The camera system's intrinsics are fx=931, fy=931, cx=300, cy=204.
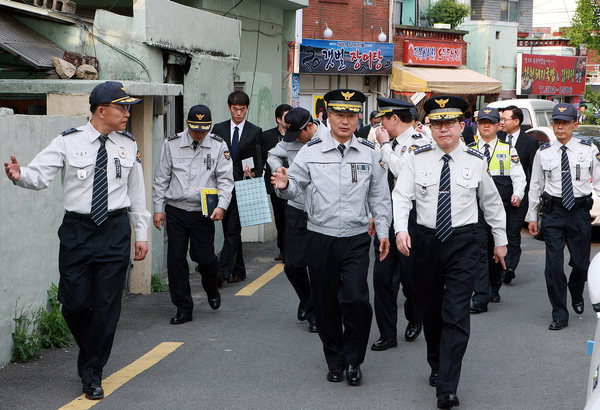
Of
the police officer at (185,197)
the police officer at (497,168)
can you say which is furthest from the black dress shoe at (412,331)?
the police officer at (185,197)

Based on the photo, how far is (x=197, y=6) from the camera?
1322 cm

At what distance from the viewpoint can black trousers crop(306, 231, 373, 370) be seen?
653cm

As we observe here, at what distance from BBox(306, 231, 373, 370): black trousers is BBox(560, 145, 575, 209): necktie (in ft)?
9.18

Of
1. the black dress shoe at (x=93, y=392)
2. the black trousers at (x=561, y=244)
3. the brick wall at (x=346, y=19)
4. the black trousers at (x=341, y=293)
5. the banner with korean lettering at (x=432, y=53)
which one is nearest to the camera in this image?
the black dress shoe at (x=93, y=392)

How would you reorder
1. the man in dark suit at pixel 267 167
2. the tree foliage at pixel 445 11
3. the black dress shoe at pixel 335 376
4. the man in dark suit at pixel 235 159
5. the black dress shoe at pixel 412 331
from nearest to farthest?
the black dress shoe at pixel 335 376 → the black dress shoe at pixel 412 331 → the man in dark suit at pixel 267 167 → the man in dark suit at pixel 235 159 → the tree foliage at pixel 445 11

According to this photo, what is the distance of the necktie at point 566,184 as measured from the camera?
8641mm

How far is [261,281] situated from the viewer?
10.9 m

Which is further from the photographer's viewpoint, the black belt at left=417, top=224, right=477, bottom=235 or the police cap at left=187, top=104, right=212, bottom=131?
the police cap at left=187, top=104, right=212, bottom=131

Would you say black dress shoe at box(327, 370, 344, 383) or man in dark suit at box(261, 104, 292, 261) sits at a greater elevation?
man in dark suit at box(261, 104, 292, 261)

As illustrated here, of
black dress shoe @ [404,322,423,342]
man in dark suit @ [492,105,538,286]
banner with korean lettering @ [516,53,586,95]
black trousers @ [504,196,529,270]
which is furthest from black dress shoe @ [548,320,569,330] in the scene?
banner with korean lettering @ [516,53,586,95]

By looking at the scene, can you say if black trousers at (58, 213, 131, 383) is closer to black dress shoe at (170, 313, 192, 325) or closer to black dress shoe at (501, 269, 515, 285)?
black dress shoe at (170, 313, 192, 325)

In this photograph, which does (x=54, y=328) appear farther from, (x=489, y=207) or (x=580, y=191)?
(x=580, y=191)

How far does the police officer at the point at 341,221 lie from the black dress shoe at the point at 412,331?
54.5 inches

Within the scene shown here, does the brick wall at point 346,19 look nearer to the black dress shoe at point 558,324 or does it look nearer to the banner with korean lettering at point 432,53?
the banner with korean lettering at point 432,53
